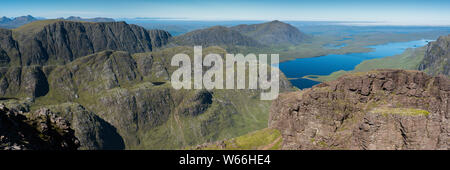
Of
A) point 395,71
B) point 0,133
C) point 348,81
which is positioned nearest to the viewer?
point 0,133

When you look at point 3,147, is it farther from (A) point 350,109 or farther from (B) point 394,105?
(B) point 394,105

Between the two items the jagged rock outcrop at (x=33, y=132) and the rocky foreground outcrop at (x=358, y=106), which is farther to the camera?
the rocky foreground outcrop at (x=358, y=106)

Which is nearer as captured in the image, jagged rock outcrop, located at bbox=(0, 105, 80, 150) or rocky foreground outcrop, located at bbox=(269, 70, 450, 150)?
jagged rock outcrop, located at bbox=(0, 105, 80, 150)

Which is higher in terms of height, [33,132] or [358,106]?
[33,132]

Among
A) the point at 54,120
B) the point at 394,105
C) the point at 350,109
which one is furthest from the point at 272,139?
the point at 54,120

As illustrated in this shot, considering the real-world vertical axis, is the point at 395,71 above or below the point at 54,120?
above

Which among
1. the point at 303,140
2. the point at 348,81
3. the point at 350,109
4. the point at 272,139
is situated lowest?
the point at 272,139

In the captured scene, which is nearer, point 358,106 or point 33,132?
point 33,132
